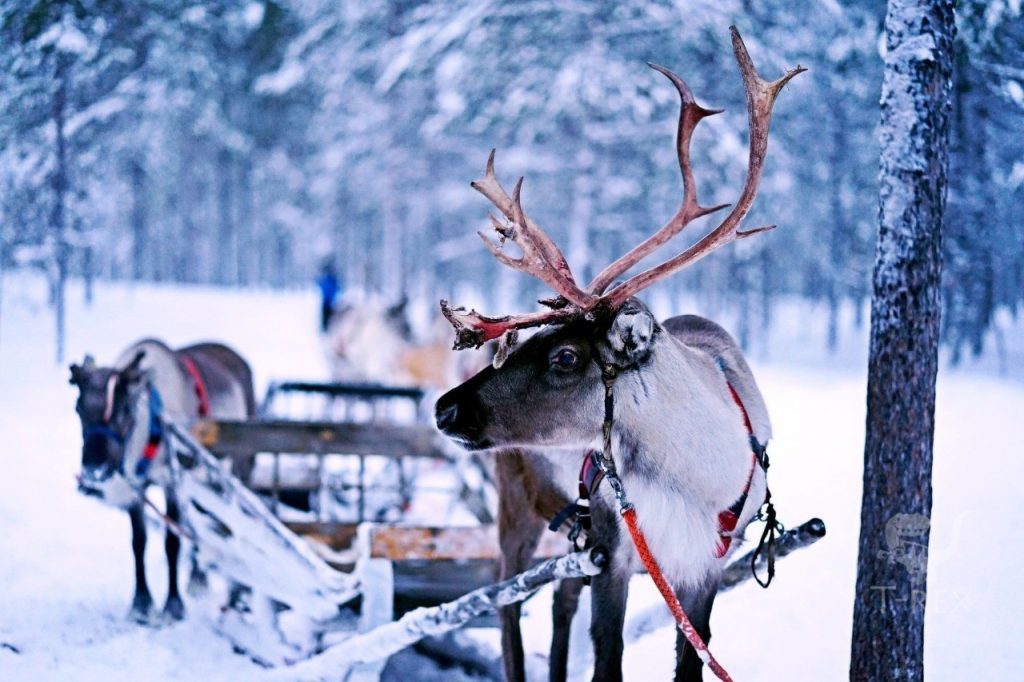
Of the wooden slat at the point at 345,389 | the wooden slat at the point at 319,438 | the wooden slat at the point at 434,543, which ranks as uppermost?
the wooden slat at the point at 345,389

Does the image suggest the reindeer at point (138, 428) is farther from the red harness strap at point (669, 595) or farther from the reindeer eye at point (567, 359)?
the red harness strap at point (669, 595)

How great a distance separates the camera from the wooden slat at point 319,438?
513 centimetres

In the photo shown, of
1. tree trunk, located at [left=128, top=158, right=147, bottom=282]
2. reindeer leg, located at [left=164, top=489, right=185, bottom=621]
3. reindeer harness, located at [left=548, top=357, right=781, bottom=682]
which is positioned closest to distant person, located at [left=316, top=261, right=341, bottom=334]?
tree trunk, located at [left=128, top=158, right=147, bottom=282]

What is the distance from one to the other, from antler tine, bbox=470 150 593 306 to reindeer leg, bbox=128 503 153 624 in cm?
337

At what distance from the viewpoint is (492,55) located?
A: 12.0m

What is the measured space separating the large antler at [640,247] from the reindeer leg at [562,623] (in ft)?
4.99

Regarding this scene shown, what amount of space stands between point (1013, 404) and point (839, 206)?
428 inches

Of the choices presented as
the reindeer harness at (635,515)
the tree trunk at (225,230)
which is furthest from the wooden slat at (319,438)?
the tree trunk at (225,230)

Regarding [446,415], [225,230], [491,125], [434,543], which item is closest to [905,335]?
[446,415]

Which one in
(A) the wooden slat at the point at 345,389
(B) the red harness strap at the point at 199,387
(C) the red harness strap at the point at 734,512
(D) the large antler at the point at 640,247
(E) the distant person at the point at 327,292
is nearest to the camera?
(D) the large antler at the point at 640,247

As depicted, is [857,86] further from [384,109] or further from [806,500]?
[384,109]

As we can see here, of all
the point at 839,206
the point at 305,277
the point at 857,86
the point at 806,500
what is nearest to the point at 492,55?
the point at 857,86

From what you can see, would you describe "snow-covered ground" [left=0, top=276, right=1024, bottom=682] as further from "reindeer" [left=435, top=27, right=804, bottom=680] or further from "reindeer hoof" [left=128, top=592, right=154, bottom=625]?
"reindeer" [left=435, top=27, right=804, bottom=680]

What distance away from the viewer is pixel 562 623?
3768mm
